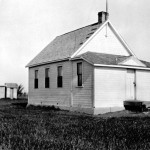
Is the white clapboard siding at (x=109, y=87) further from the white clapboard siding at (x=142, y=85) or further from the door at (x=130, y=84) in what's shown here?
the white clapboard siding at (x=142, y=85)

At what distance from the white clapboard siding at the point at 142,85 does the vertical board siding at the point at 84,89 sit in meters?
4.38

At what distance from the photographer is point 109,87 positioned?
21.0 meters

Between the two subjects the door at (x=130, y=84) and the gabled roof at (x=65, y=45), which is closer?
the door at (x=130, y=84)

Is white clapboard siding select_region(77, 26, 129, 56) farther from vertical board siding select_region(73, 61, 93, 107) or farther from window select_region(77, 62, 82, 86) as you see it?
vertical board siding select_region(73, 61, 93, 107)

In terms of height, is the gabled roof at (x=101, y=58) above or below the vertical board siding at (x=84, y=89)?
above

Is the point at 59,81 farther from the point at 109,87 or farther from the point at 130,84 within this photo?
the point at 130,84

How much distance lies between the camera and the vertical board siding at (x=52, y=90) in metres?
23.1

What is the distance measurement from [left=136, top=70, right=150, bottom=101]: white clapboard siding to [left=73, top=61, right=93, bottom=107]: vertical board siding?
14.4 ft

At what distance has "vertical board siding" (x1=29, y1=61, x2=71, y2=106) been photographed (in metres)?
23.1

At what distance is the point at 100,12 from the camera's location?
2461 centimetres

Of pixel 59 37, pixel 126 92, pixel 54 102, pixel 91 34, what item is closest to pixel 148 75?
pixel 126 92

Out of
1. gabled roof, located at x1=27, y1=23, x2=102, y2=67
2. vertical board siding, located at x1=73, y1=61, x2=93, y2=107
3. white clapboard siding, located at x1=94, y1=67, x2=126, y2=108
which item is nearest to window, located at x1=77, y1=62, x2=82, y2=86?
vertical board siding, located at x1=73, y1=61, x2=93, y2=107

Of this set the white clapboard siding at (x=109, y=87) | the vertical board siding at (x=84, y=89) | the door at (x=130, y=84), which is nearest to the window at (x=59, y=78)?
the vertical board siding at (x=84, y=89)

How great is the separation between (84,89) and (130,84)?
3.68 m
